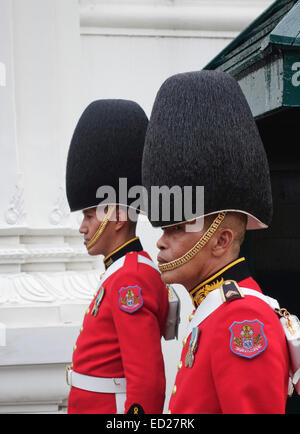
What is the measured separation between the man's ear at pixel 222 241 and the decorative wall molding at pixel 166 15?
10.4 feet

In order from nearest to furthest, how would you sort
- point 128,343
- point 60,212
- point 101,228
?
point 128,343 < point 101,228 < point 60,212

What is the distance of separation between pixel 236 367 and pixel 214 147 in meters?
0.60

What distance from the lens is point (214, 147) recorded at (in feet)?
6.56

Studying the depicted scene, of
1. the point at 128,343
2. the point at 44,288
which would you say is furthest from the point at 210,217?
the point at 44,288

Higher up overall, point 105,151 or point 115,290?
point 105,151

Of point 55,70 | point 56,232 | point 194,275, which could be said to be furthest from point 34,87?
point 194,275

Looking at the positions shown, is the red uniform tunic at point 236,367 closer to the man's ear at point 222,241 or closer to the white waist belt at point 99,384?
the man's ear at point 222,241

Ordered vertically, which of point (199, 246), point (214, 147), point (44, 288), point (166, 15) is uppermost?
point (166, 15)

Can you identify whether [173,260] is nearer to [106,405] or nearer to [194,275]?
[194,275]

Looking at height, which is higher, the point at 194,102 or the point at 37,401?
the point at 194,102

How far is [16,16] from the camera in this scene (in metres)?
4.56

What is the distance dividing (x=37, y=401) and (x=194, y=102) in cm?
262

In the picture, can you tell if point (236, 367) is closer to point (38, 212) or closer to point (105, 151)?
point (105, 151)

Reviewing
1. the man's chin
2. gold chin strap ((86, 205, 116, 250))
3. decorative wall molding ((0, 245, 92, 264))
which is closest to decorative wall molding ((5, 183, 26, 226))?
decorative wall molding ((0, 245, 92, 264))
